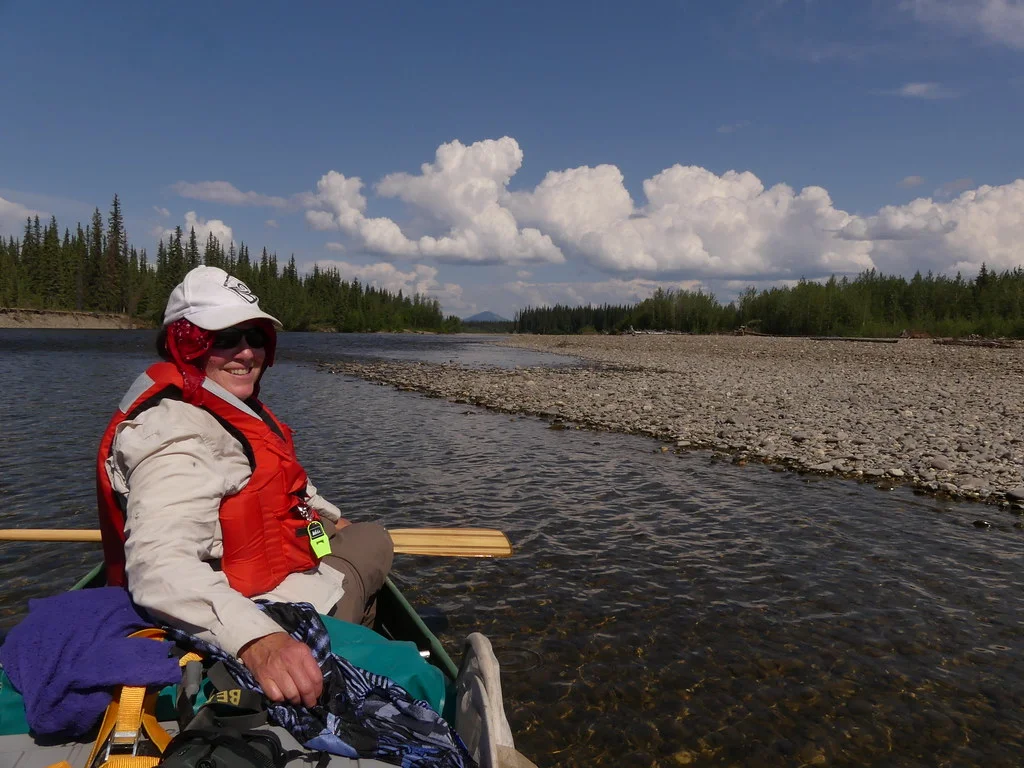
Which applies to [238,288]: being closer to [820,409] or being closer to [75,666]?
[75,666]

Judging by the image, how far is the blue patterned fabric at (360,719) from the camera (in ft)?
9.08

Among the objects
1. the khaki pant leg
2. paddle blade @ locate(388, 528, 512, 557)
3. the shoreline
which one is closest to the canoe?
the khaki pant leg

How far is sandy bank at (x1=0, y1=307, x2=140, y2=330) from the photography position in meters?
102

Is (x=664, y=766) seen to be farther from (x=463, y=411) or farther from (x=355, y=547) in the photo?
(x=463, y=411)

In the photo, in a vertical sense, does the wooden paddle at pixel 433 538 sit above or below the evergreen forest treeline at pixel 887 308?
below

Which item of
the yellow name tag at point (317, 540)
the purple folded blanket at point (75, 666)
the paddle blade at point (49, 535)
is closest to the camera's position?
the purple folded blanket at point (75, 666)

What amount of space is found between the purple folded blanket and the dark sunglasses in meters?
1.46

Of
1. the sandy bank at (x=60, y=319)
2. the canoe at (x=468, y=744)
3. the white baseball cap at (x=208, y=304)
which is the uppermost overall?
the sandy bank at (x=60, y=319)

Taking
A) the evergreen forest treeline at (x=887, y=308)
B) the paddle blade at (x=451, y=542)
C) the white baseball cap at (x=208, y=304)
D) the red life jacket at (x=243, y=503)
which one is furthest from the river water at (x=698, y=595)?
the evergreen forest treeline at (x=887, y=308)

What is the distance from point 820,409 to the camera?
18922mm

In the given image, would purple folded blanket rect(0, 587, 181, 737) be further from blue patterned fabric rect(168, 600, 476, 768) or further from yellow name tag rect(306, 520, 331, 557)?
yellow name tag rect(306, 520, 331, 557)

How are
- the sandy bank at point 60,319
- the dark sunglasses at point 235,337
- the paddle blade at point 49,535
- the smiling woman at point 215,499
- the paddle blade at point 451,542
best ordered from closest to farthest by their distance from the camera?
the smiling woman at point 215,499 → the dark sunglasses at point 235,337 → the paddle blade at point 451,542 → the paddle blade at point 49,535 → the sandy bank at point 60,319

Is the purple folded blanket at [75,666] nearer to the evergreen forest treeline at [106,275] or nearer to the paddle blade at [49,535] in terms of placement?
the paddle blade at [49,535]

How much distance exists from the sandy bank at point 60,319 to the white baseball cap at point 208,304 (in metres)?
125
